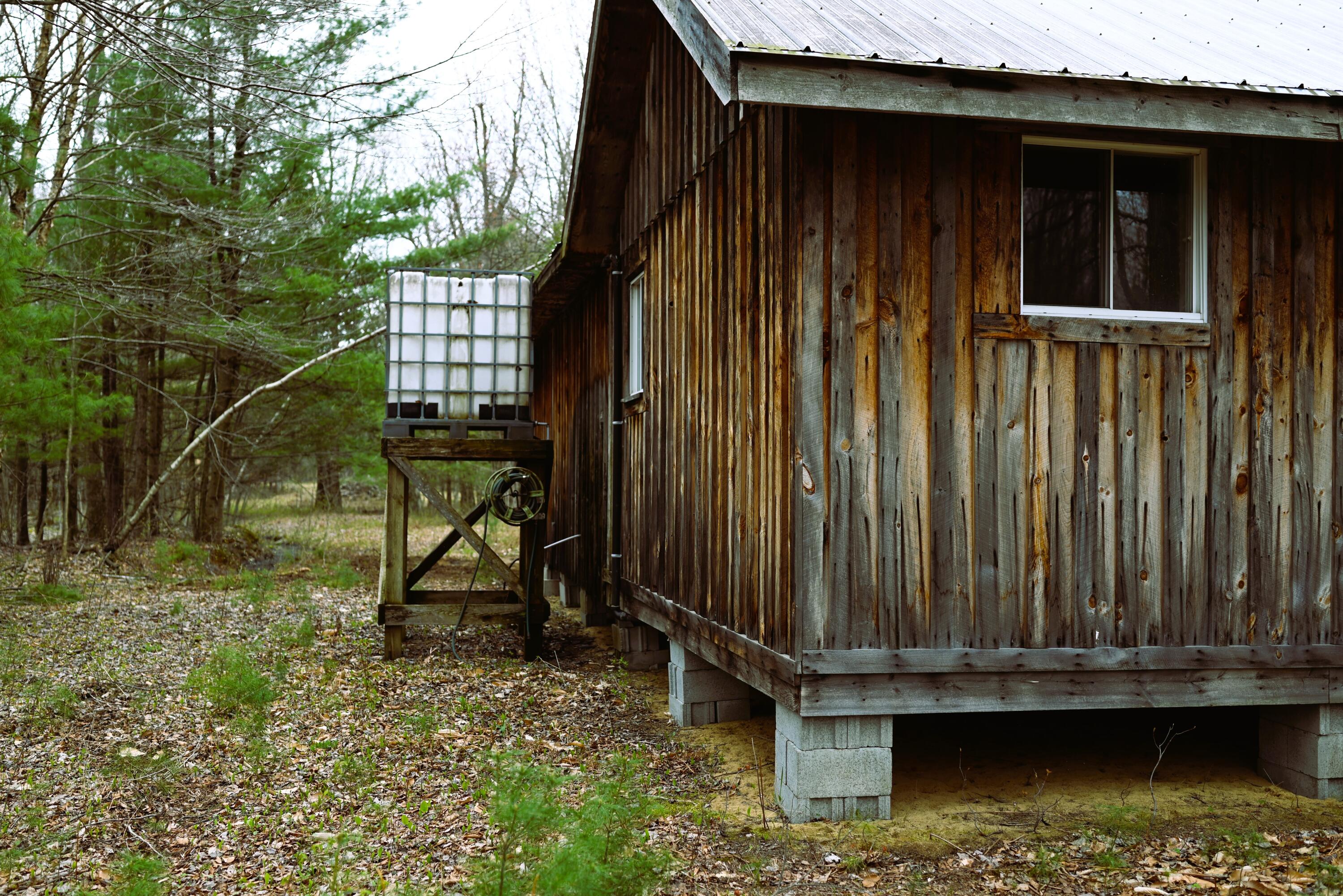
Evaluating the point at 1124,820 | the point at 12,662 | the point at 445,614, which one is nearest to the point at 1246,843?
the point at 1124,820

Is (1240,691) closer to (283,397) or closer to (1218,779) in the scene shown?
(1218,779)

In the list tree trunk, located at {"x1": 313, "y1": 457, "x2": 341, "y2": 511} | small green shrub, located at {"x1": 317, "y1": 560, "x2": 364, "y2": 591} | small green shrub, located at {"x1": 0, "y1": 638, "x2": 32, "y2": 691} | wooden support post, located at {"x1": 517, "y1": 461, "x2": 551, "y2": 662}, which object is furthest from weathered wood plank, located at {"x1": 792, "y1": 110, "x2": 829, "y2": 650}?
tree trunk, located at {"x1": 313, "y1": 457, "x2": 341, "y2": 511}

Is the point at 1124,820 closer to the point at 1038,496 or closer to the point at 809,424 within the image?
the point at 1038,496

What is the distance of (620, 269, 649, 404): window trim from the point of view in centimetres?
862

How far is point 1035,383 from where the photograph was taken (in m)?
5.30

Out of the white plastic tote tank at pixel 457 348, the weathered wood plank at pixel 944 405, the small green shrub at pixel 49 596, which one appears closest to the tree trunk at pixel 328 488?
the small green shrub at pixel 49 596

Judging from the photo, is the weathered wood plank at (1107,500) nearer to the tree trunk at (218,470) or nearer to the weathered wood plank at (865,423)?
the weathered wood plank at (865,423)

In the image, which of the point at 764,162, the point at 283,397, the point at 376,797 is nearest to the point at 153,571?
the point at 283,397

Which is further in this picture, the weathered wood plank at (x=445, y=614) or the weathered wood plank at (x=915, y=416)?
the weathered wood plank at (x=445, y=614)

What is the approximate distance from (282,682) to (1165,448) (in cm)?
677

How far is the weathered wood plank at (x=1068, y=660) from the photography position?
5129mm

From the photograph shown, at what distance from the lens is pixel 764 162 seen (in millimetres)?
5617

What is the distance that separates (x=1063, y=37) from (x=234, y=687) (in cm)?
697

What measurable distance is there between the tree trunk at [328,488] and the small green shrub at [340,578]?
11.5 m
